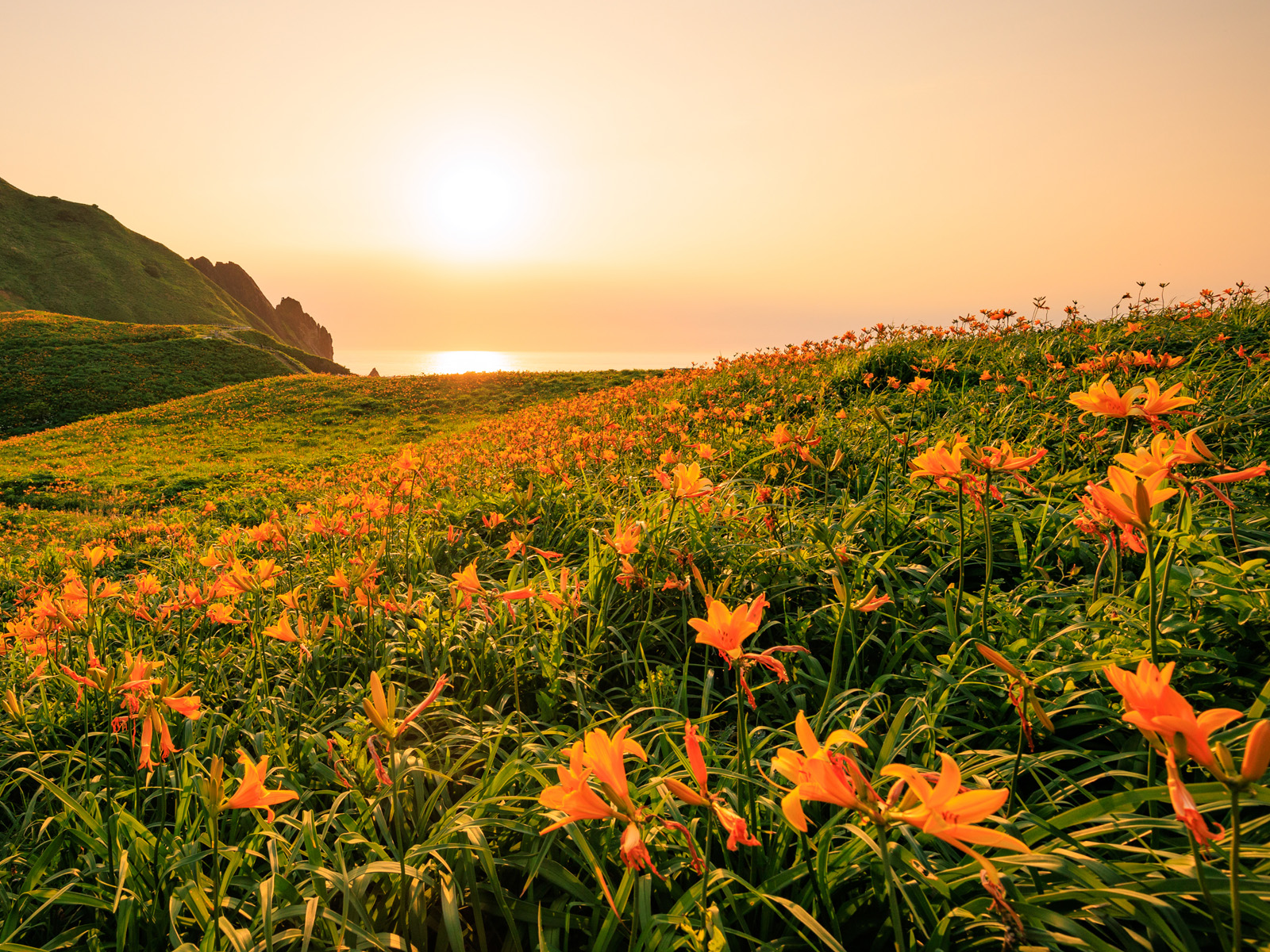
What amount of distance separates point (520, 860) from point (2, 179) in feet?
293

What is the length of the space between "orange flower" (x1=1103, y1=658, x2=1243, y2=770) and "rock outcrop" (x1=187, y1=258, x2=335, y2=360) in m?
100

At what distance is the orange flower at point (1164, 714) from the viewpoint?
1.99 feet

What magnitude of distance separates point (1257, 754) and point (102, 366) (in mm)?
32466

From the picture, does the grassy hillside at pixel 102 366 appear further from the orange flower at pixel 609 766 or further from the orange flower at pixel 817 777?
the orange flower at pixel 817 777

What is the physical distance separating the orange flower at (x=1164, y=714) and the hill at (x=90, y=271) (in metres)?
57.2

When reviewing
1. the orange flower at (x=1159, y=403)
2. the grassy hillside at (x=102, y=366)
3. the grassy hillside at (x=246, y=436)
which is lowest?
the grassy hillside at (x=246, y=436)

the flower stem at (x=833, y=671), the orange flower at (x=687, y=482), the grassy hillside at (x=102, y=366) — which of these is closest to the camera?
the flower stem at (x=833, y=671)

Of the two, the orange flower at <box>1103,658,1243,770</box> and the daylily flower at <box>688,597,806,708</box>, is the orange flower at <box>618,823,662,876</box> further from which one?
the orange flower at <box>1103,658,1243,770</box>

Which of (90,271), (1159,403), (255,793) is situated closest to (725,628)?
(255,793)

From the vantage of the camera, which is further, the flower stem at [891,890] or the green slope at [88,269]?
the green slope at [88,269]

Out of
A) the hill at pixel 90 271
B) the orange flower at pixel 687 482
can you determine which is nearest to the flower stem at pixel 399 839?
the orange flower at pixel 687 482

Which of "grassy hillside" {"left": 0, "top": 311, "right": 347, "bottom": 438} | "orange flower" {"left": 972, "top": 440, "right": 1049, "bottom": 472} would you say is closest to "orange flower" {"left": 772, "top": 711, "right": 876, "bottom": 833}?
"orange flower" {"left": 972, "top": 440, "right": 1049, "bottom": 472}

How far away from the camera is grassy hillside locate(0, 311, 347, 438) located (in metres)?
20.1

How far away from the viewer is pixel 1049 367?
4.31m
